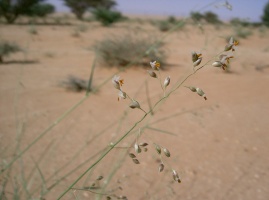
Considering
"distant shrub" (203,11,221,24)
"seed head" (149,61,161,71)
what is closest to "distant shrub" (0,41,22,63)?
"distant shrub" (203,11,221,24)

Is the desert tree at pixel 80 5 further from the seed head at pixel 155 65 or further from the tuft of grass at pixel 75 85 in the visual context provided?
the seed head at pixel 155 65

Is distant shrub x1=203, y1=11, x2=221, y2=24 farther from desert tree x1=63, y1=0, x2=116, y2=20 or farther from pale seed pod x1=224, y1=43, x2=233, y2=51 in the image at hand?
desert tree x1=63, y1=0, x2=116, y2=20

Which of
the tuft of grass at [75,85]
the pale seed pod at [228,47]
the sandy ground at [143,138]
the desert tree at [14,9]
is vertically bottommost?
the sandy ground at [143,138]

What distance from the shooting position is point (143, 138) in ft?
9.53

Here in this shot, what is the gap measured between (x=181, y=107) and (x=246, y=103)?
1.11 m

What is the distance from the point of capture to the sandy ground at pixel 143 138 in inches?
84.3

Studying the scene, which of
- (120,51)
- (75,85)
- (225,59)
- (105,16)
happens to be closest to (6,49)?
(120,51)

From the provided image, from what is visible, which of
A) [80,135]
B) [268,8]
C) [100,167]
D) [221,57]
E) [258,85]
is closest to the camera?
[221,57]

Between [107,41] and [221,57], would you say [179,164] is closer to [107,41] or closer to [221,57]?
[221,57]

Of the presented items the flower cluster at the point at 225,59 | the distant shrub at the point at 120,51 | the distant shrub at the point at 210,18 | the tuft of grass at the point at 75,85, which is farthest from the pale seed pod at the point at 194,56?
the distant shrub at the point at 120,51

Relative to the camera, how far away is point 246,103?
427 cm

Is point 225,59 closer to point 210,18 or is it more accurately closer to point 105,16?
point 210,18

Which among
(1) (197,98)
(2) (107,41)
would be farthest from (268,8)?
(1) (197,98)

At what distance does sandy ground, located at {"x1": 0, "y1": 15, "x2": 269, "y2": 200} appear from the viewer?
2141 mm
